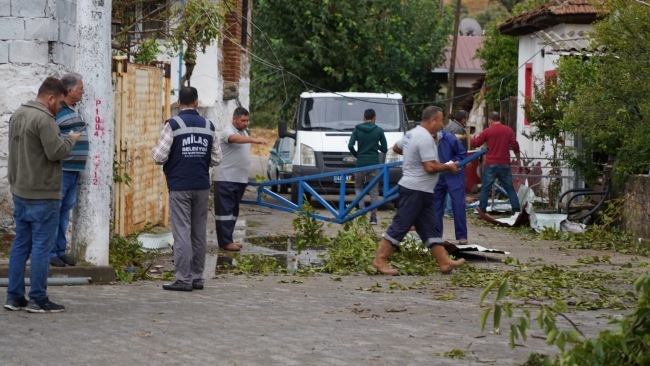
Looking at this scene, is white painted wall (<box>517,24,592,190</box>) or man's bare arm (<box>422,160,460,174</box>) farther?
white painted wall (<box>517,24,592,190</box>)

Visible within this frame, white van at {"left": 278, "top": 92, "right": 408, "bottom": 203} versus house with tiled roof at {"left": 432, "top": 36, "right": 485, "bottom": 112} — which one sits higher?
house with tiled roof at {"left": 432, "top": 36, "right": 485, "bottom": 112}

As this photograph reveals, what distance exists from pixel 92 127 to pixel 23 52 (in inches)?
45.7

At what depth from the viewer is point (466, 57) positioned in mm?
40781

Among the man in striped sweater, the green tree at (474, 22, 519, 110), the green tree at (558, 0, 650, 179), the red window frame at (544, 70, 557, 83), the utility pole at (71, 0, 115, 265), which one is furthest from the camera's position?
the green tree at (474, 22, 519, 110)

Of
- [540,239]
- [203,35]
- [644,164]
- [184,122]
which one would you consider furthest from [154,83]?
[644,164]

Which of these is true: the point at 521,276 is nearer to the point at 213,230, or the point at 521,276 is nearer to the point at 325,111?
the point at 213,230

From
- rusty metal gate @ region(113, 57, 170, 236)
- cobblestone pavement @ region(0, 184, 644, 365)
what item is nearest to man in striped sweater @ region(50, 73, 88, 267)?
cobblestone pavement @ region(0, 184, 644, 365)

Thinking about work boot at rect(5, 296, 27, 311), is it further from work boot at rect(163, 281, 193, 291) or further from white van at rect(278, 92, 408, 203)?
white van at rect(278, 92, 408, 203)

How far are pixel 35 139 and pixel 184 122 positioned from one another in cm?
182

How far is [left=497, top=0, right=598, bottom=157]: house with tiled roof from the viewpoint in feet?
63.0

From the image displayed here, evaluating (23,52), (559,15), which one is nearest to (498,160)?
(559,15)

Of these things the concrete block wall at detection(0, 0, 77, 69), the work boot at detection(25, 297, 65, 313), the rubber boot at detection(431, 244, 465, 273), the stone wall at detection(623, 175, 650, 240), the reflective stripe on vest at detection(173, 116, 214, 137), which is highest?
the concrete block wall at detection(0, 0, 77, 69)

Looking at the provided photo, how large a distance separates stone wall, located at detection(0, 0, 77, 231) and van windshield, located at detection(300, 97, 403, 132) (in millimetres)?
9994

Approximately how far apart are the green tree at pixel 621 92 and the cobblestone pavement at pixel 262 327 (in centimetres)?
500
